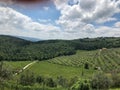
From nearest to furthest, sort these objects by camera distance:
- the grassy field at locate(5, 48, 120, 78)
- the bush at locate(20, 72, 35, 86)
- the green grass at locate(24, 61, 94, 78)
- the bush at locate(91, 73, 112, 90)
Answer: the bush at locate(91, 73, 112, 90)
the bush at locate(20, 72, 35, 86)
the green grass at locate(24, 61, 94, 78)
the grassy field at locate(5, 48, 120, 78)

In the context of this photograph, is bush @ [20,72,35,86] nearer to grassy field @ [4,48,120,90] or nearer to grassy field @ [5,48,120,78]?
grassy field @ [4,48,120,90]

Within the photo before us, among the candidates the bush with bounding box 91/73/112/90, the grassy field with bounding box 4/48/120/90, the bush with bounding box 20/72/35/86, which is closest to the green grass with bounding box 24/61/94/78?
the grassy field with bounding box 4/48/120/90

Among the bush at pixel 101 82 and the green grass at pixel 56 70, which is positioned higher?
the bush at pixel 101 82

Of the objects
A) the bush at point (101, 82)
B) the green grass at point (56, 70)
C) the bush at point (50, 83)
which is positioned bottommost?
the green grass at point (56, 70)

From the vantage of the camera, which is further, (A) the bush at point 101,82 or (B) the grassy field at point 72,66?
(B) the grassy field at point 72,66

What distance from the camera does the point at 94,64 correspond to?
81062mm

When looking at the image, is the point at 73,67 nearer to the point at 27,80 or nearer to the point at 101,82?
the point at 27,80

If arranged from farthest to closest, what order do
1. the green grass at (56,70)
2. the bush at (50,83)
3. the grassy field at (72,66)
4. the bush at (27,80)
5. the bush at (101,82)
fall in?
the grassy field at (72,66), the green grass at (56,70), the bush at (27,80), the bush at (50,83), the bush at (101,82)

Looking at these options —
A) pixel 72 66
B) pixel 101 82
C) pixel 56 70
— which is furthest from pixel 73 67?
pixel 101 82

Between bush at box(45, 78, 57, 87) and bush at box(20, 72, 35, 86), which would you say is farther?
bush at box(20, 72, 35, 86)

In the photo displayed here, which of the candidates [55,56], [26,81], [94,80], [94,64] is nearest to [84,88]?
[94,80]

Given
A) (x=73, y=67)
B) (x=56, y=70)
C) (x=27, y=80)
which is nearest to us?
(x=27, y=80)

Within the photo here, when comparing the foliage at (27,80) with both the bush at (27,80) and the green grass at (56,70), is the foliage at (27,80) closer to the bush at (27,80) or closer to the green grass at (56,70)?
the bush at (27,80)

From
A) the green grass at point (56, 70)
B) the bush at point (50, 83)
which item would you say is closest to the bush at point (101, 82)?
the bush at point (50, 83)
